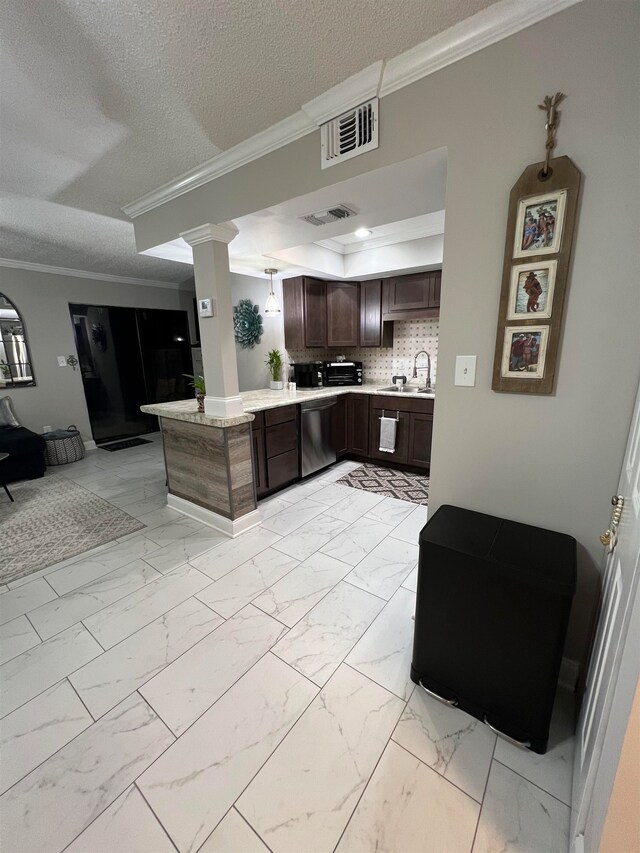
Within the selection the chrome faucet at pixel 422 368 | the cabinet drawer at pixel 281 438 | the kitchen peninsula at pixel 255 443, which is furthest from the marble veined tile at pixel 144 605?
the chrome faucet at pixel 422 368

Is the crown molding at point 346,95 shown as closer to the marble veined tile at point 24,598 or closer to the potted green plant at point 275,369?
the potted green plant at point 275,369

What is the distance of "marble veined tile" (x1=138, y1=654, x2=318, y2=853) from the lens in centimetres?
105

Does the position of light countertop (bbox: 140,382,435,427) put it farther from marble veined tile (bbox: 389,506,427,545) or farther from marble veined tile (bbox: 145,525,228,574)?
marble veined tile (bbox: 389,506,427,545)

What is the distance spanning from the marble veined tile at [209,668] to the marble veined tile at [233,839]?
1.16ft

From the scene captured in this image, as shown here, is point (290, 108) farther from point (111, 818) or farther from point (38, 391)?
point (38, 391)

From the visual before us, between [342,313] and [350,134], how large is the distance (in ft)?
8.60

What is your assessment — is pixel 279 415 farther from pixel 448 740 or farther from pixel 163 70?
pixel 448 740

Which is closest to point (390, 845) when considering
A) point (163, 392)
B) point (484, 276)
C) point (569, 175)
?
point (484, 276)

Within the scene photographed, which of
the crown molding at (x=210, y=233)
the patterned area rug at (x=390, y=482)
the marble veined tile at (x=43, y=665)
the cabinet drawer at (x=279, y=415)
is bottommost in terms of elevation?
the marble veined tile at (x=43, y=665)

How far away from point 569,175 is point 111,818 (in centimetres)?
255

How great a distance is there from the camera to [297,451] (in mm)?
3455

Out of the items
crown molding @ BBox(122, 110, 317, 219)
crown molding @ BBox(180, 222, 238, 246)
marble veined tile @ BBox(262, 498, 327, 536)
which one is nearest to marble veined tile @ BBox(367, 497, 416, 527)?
marble veined tile @ BBox(262, 498, 327, 536)

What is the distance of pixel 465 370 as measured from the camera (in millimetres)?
1460

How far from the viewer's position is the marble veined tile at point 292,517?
2.72 m
